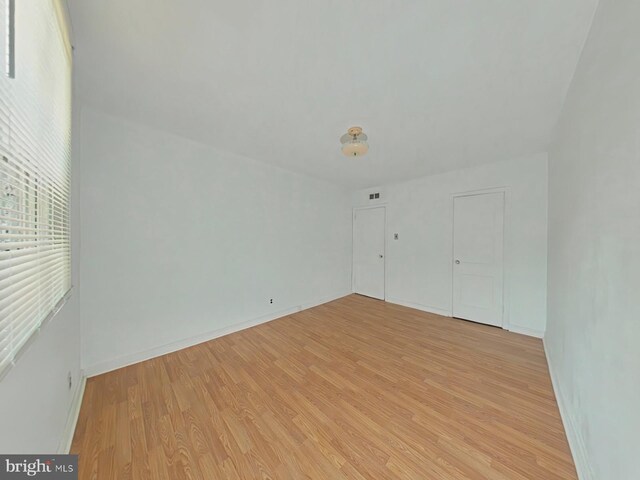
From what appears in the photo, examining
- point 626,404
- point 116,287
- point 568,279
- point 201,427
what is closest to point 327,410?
point 201,427

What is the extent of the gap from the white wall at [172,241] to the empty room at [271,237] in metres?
0.02

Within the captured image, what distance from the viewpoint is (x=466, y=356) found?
2.48m

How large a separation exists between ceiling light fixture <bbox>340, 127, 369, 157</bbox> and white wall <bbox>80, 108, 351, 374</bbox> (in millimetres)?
1589

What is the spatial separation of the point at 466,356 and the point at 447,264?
Result: 63.2 inches

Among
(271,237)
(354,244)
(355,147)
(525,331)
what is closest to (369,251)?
(354,244)

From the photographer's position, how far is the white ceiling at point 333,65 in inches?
45.1

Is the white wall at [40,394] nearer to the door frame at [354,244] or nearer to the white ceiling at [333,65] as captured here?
the white ceiling at [333,65]

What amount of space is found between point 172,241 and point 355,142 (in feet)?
7.44

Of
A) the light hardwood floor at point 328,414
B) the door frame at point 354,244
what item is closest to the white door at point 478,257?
the light hardwood floor at point 328,414

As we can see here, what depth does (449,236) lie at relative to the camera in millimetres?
3689

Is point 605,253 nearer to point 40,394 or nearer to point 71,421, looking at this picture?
point 40,394

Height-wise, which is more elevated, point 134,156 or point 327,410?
point 134,156

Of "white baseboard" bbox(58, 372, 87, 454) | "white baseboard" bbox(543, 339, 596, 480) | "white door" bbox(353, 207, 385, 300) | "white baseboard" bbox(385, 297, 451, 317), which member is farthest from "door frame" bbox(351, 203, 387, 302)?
"white baseboard" bbox(58, 372, 87, 454)

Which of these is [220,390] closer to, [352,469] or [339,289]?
[352,469]
